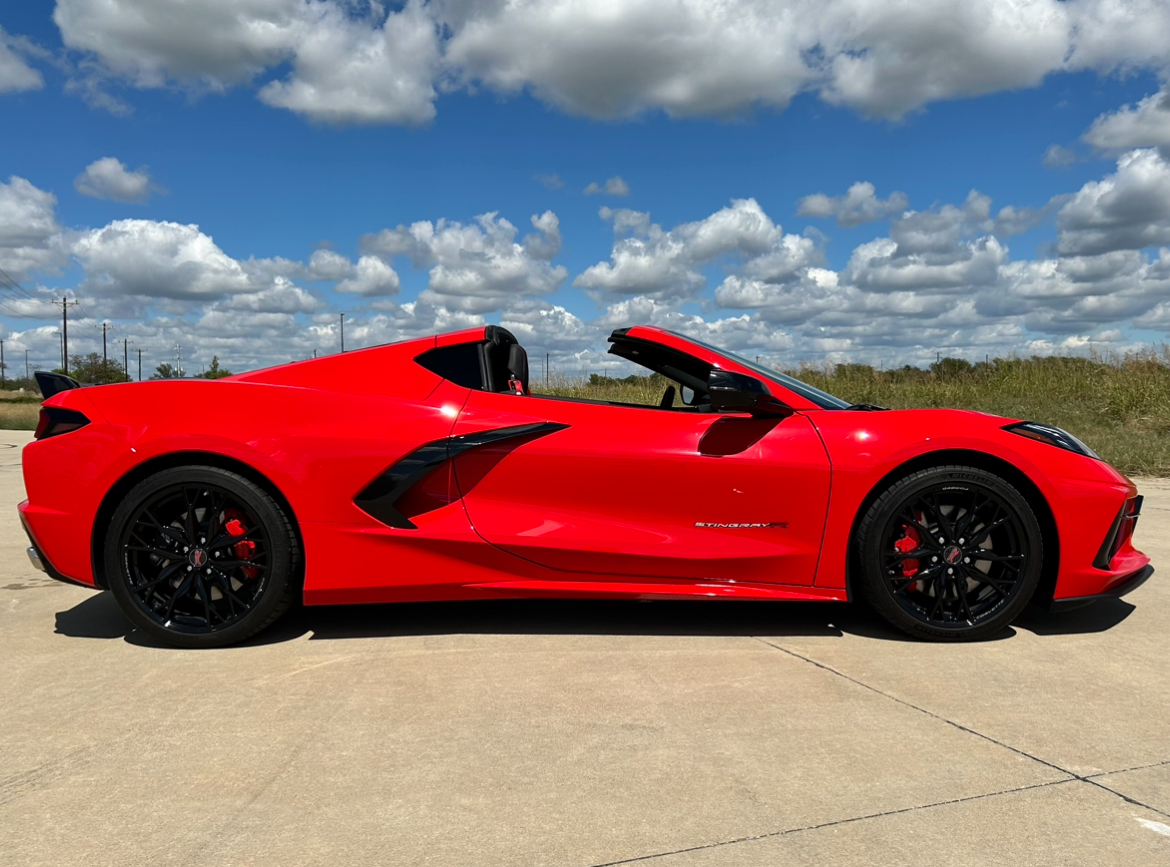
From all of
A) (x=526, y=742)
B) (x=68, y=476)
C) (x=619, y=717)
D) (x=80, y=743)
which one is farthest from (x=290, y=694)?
(x=68, y=476)

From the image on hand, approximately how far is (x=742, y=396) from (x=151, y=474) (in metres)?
2.34

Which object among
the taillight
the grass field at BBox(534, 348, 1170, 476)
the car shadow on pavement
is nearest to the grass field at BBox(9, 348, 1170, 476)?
the grass field at BBox(534, 348, 1170, 476)

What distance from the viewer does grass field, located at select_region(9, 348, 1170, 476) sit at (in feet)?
42.2

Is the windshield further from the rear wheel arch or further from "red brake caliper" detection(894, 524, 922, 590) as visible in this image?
the rear wheel arch

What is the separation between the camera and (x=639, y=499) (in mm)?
3307

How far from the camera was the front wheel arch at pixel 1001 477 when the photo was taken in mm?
3375

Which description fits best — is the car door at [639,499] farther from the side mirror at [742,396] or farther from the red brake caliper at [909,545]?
the red brake caliper at [909,545]

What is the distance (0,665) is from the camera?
3158mm

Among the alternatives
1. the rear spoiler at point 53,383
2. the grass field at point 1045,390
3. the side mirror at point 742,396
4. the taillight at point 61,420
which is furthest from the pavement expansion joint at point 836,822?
the grass field at point 1045,390

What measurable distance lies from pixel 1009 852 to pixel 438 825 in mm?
1275

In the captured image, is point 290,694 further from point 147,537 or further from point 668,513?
point 668,513

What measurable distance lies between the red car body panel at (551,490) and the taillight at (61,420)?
0.04 metres

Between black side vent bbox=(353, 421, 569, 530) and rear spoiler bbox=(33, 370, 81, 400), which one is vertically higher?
rear spoiler bbox=(33, 370, 81, 400)

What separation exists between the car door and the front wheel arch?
7.2 inches
